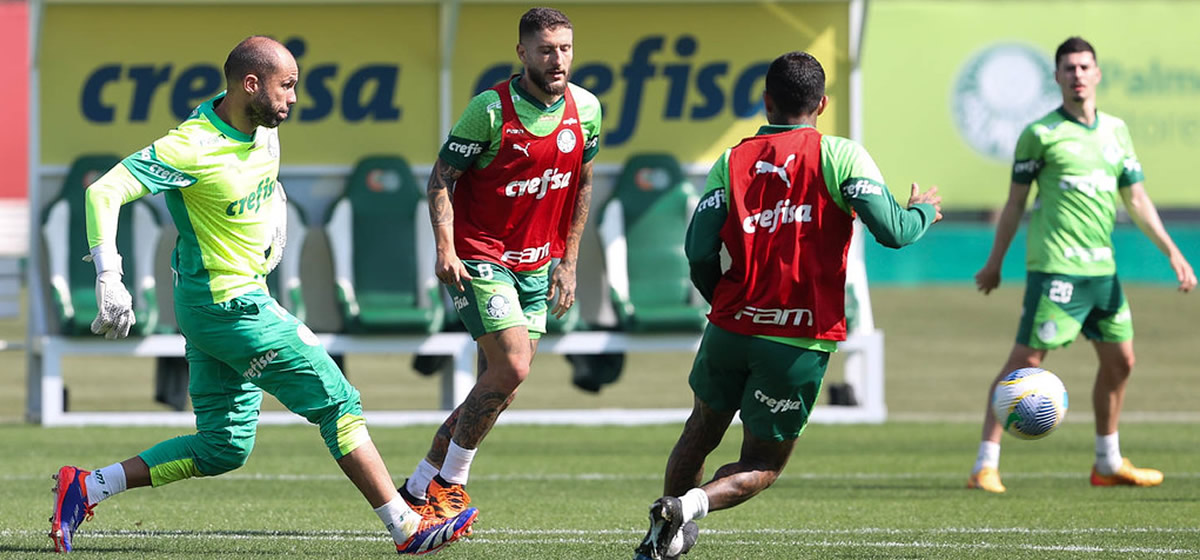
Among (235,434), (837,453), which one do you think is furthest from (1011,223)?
(235,434)

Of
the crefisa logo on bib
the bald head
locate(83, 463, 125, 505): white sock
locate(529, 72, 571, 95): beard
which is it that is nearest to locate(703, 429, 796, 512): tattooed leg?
locate(529, 72, 571, 95): beard

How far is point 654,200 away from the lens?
14227 mm

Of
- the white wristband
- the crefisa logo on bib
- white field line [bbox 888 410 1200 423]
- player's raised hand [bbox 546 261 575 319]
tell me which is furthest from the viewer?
the crefisa logo on bib

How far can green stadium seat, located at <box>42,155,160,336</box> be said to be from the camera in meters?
13.5

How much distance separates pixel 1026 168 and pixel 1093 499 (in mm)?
1819

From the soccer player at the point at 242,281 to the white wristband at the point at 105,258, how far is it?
0.28 m

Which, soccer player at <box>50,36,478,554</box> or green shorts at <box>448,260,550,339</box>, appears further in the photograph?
green shorts at <box>448,260,550,339</box>

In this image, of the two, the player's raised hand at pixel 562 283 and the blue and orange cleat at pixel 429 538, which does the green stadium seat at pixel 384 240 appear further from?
the blue and orange cleat at pixel 429 538

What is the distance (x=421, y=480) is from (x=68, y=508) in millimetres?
1626

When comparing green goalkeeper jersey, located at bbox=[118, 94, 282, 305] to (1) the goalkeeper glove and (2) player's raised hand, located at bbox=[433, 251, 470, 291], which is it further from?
(2) player's raised hand, located at bbox=[433, 251, 470, 291]

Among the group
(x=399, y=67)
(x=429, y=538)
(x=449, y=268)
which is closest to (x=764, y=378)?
(x=429, y=538)

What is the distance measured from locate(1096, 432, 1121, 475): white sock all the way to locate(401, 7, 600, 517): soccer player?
3412mm

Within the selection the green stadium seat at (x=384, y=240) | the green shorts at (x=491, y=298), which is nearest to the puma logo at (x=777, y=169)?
the green shorts at (x=491, y=298)

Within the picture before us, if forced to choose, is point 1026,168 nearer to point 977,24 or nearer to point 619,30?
point 619,30
